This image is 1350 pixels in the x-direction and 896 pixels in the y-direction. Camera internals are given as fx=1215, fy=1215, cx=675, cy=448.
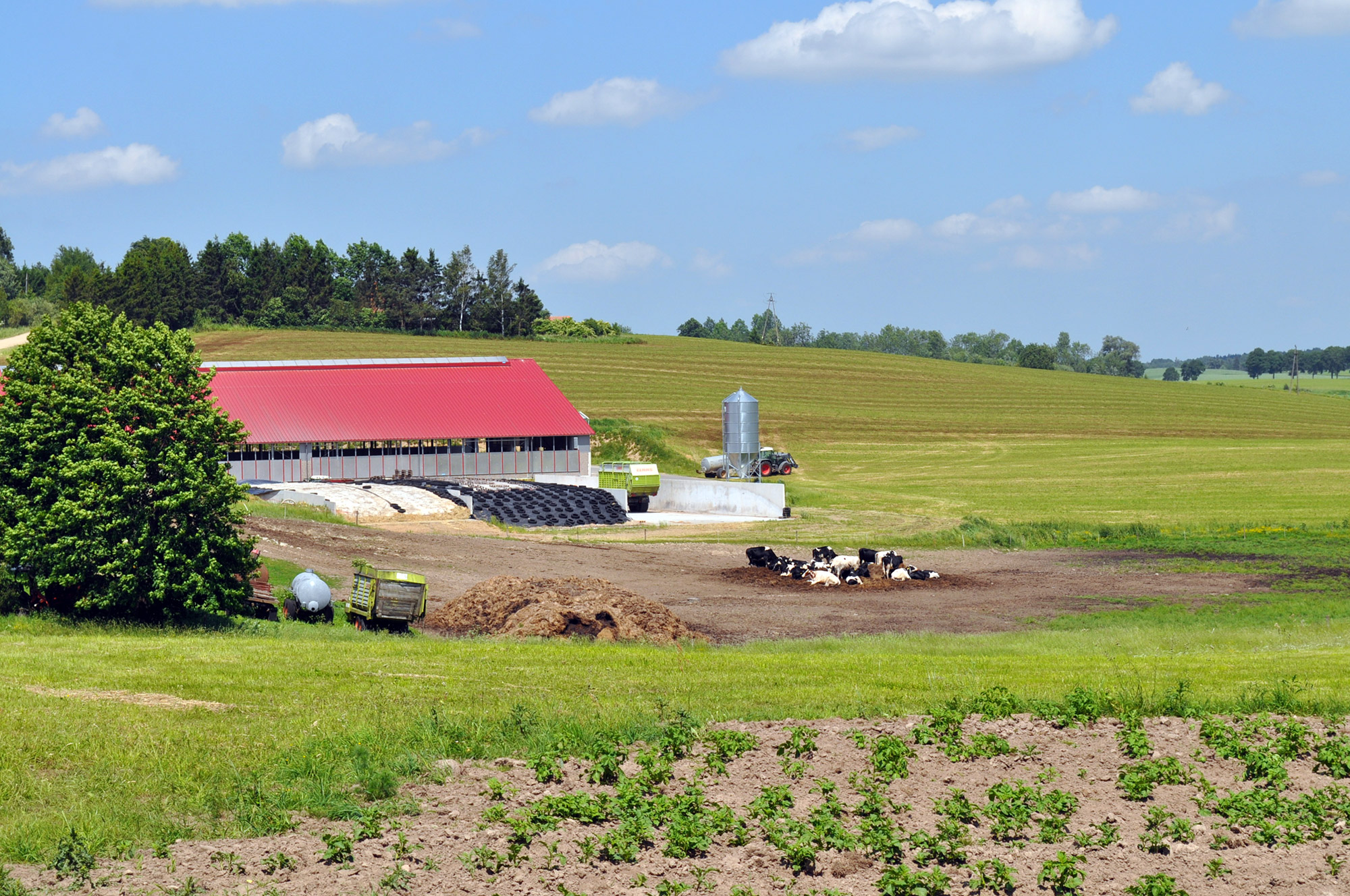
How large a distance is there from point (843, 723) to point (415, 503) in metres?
39.0

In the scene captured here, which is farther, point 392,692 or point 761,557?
point 761,557

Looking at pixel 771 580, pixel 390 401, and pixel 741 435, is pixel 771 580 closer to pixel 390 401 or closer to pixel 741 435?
pixel 741 435

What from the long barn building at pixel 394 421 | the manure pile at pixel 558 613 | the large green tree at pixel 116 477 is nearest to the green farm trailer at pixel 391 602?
the manure pile at pixel 558 613

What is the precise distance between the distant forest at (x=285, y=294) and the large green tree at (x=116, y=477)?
115 meters

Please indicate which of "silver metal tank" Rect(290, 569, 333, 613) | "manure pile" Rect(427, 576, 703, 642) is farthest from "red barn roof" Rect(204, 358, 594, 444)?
"manure pile" Rect(427, 576, 703, 642)

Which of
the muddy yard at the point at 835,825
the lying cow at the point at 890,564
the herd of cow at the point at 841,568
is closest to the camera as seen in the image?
the muddy yard at the point at 835,825

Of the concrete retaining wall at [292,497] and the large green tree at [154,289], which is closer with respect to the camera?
the concrete retaining wall at [292,497]

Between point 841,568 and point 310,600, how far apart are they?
1453 cm

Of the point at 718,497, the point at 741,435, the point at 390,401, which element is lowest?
the point at 718,497

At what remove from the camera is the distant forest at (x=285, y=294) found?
132250mm

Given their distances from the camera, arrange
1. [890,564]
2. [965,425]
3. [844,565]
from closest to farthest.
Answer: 1. [844,565]
2. [890,564]
3. [965,425]

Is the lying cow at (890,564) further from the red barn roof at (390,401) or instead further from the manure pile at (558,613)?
the red barn roof at (390,401)

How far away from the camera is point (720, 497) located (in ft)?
182

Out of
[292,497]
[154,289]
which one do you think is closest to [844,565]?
[292,497]
